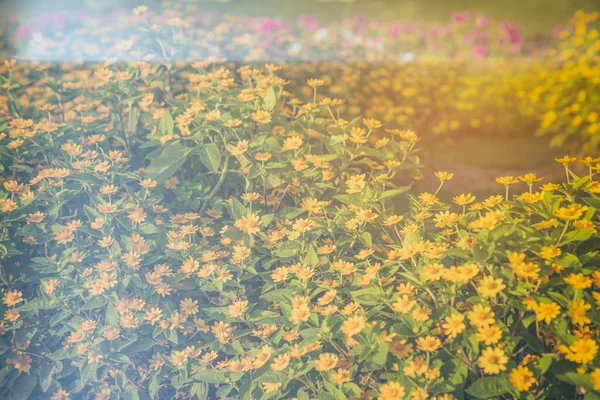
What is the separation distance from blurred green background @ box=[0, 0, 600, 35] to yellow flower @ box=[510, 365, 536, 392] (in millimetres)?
2400

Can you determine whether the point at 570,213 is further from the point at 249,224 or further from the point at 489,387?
the point at 249,224

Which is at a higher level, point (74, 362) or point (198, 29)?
point (198, 29)

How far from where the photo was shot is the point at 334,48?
333 centimetres

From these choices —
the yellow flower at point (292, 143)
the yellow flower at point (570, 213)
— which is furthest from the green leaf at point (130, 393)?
the yellow flower at point (570, 213)

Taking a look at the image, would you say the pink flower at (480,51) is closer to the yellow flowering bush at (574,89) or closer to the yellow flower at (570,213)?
the yellow flowering bush at (574,89)

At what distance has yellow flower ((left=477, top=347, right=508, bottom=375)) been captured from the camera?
1.27 m

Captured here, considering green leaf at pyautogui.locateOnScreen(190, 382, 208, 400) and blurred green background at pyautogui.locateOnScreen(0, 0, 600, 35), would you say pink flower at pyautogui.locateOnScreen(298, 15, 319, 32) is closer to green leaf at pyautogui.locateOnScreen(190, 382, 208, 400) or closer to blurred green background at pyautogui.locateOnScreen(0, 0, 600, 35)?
blurred green background at pyautogui.locateOnScreen(0, 0, 600, 35)

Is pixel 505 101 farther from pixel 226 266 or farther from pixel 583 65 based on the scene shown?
pixel 226 266

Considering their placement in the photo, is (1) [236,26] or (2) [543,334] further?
(1) [236,26]

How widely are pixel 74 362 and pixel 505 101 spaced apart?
264cm

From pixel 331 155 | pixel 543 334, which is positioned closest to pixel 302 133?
pixel 331 155

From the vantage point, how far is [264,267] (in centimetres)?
169

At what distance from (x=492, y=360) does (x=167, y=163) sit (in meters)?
1.05

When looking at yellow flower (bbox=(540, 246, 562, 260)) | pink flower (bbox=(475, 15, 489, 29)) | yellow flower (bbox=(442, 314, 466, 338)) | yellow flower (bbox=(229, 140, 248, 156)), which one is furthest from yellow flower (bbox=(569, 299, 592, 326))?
pink flower (bbox=(475, 15, 489, 29))
